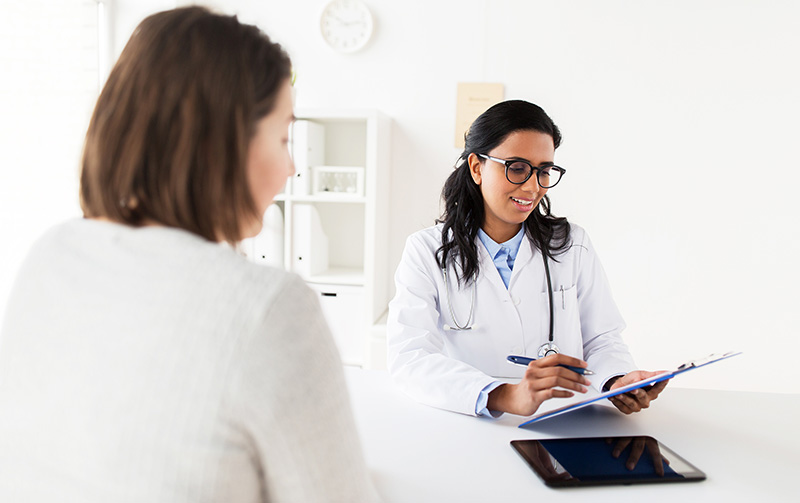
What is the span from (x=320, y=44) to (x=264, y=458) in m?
2.79

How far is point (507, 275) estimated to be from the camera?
177 centimetres

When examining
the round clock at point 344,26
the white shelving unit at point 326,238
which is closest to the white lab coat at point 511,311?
the white shelving unit at point 326,238

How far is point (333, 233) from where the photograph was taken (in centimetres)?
321

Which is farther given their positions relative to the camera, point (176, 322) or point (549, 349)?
point (549, 349)

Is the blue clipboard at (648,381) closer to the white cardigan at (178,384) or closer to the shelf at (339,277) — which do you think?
the white cardigan at (178,384)

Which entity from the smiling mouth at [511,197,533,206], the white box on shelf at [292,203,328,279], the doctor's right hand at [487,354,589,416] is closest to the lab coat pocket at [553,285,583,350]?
the smiling mouth at [511,197,533,206]

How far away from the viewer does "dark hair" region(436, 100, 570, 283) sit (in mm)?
1719

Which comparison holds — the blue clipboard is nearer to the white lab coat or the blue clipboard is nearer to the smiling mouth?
Answer: the white lab coat

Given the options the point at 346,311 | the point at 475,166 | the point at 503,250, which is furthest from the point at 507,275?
the point at 346,311

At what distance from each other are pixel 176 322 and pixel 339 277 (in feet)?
7.75

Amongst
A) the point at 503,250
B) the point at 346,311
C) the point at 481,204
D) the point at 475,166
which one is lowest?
the point at 346,311

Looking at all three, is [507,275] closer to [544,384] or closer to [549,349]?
[549,349]

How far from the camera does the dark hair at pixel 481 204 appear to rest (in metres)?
1.72

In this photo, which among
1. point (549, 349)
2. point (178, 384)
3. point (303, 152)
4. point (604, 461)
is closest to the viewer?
point (178, 384)
